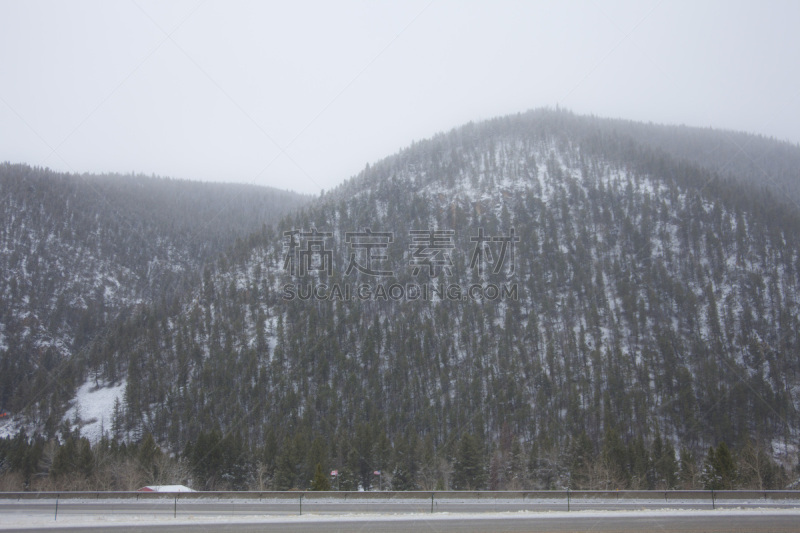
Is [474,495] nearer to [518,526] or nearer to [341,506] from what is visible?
[341,506]

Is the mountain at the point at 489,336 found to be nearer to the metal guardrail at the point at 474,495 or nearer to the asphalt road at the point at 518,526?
the metal guardrail at the point at 474,495

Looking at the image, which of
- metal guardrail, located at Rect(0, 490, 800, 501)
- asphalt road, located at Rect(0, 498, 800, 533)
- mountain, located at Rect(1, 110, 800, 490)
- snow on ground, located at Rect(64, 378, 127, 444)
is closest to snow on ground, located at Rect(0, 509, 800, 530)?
asphalt road, located at Rect(0, 498, 800, 533)

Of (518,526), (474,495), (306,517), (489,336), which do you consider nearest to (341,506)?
(306,517)

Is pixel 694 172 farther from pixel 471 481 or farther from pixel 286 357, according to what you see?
pixel 471 481

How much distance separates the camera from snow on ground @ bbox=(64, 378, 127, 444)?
10280 centimetres

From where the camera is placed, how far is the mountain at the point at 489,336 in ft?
280

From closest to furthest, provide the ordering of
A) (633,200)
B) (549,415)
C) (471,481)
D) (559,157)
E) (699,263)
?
(471,481), (549,415), (699,263), (633,200), (559,157)

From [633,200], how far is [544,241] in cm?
3306

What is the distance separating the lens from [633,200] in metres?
162

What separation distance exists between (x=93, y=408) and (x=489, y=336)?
3421 inches

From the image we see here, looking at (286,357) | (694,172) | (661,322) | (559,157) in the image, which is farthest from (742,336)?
(286,357)

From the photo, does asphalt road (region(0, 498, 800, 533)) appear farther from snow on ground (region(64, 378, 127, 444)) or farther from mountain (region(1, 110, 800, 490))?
snow on ground (region(64, 378, 127, 444))

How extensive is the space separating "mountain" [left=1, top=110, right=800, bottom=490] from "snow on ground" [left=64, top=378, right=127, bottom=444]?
1.95 metres

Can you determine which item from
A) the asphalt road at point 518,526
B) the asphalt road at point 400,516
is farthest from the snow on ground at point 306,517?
the asphalt road at point 518,526
